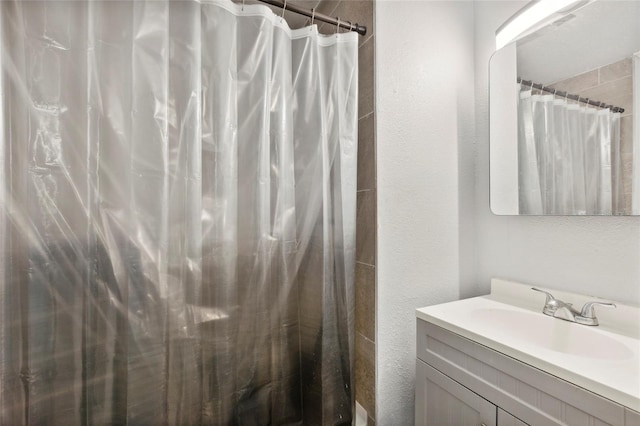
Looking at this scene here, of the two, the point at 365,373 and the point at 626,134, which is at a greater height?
the point at 626,134

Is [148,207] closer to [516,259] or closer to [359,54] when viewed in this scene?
[359,54]

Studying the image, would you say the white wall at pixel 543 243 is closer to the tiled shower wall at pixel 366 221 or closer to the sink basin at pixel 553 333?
the sink basin at pixel 553 333

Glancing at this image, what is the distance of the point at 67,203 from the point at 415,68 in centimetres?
136

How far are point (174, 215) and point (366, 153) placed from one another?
2.60 ft

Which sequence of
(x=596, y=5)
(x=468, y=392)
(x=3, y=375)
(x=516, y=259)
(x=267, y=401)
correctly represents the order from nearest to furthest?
(x=3, y=375) < (x=468, y=392) < (x=596, y=5) < (x=267, y=401) < (x=516, y=259)

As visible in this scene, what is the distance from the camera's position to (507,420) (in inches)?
29.4

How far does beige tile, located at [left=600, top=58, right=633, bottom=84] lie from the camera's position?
885mm

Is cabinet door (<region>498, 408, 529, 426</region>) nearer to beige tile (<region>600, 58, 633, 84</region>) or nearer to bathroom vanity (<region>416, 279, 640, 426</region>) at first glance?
bathroom vanity (<region>416, 279, 640, 426</region>)

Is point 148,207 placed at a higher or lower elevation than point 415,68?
lower

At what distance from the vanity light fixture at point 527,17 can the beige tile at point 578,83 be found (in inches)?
9.9

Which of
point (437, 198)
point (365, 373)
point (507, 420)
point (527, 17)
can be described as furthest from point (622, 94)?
point (365, 373)

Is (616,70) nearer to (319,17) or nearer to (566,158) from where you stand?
(566,158)

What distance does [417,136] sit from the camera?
4.05ft

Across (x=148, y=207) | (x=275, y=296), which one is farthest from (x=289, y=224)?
(x=148, y=207)
